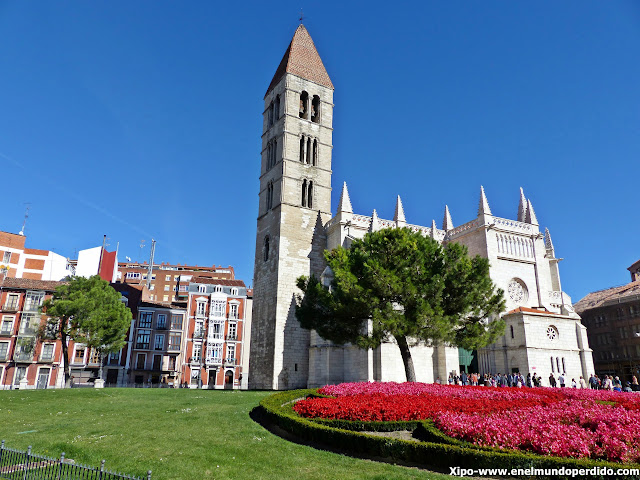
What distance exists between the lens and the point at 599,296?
191 feet

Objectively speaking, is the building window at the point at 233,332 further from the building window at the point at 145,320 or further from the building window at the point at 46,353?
the building window at the point at 46,353

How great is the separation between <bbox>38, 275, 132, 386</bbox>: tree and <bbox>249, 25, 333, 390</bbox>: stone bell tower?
1138cm

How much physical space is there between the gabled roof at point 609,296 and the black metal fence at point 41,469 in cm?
5584

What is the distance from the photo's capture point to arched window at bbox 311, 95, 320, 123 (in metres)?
43.6

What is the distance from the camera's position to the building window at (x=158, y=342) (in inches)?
2213

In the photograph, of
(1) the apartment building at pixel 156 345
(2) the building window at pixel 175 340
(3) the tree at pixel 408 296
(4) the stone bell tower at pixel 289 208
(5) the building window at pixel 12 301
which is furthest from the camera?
(2) the building window at pixel 175 340

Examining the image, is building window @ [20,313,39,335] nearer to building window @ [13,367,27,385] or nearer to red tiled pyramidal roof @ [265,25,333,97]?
building window @ [13,367,27,385]

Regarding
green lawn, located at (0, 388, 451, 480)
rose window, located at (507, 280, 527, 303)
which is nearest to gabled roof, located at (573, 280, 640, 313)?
rose window, located at (507, 280, 527, 303)

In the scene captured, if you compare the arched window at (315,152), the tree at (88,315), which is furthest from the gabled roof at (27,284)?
the arched window at (315,152)

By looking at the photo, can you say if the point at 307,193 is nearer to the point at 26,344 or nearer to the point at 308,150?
the point at 308,150

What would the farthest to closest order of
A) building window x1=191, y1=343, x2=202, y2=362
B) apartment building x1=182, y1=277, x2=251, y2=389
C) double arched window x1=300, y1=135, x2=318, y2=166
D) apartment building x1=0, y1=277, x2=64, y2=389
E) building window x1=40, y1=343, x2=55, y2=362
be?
1. building window x1=191, y1=343, x2=202, y2=362
2. apartment building x1=182, y1=277, x2=251, y2=389
3. building window x1=40, y1=343, x2=55, y2=362
4. apartment building x1=0, y1=277, x2=64, y2=389
5. double arched window x1=300, y1=135, x2=318, y2=166

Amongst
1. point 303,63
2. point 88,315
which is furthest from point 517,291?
point 88,315

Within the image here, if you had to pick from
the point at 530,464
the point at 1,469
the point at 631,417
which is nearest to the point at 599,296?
the point at 631,417

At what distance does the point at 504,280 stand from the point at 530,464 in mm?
28307
